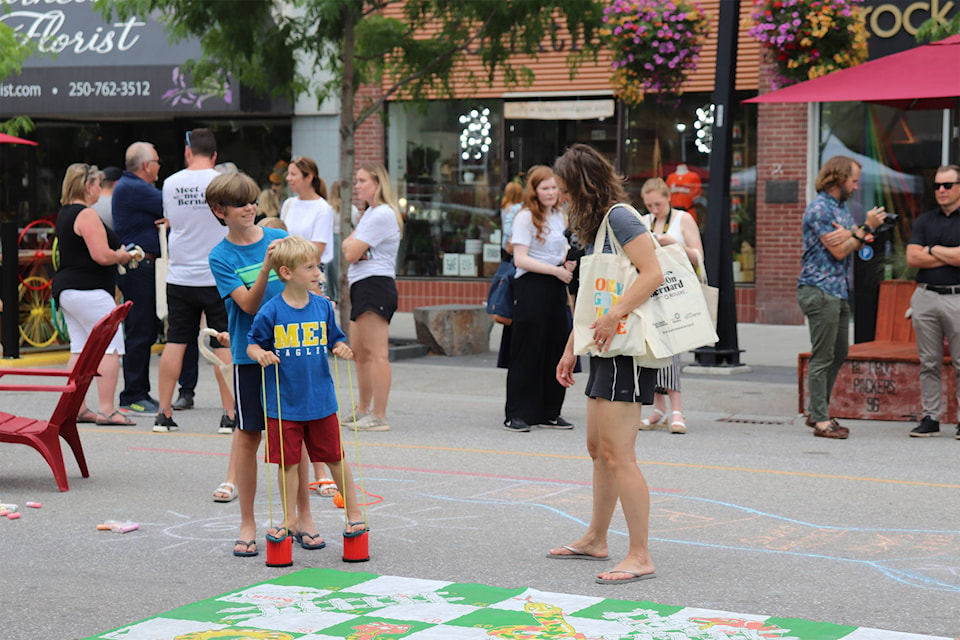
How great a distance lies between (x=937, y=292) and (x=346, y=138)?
728cm

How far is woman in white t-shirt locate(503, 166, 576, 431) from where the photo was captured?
10.3m

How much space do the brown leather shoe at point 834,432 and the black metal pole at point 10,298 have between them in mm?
8259

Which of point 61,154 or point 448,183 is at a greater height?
point 61,154

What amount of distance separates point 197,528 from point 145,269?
5044mm

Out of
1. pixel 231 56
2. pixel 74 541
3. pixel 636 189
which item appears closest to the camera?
pixel 74 541

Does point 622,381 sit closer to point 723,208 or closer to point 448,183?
point 723,208

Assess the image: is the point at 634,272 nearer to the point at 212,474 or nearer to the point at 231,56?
the point at 212,474

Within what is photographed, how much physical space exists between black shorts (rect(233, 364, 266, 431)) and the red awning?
217 inches

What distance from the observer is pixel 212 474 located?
8680 millimetres

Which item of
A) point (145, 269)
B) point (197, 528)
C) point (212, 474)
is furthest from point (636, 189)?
point (197, 528)

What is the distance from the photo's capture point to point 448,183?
21422 millimetres

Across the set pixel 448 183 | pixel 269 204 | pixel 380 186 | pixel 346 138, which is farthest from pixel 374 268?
pixel 448 183

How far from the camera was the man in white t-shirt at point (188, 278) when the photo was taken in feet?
33.1

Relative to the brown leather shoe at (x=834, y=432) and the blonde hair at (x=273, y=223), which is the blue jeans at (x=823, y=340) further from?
the blonde hair at (x=273, y=223)
